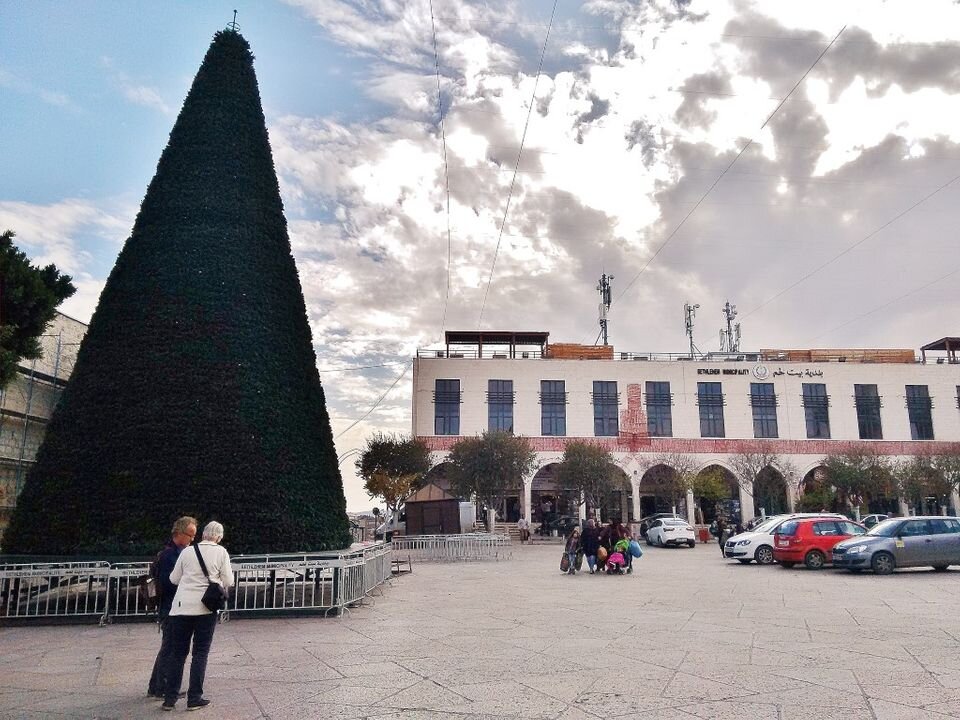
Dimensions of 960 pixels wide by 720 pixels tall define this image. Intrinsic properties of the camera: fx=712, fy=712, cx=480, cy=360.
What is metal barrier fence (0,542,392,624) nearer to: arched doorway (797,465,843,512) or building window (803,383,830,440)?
arched doorway (797,465,843,512)

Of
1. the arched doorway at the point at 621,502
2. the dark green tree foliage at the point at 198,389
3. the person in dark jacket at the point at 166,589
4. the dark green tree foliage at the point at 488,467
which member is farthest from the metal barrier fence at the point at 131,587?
the arched doorway at the point at 621,502

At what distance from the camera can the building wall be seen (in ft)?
53.5

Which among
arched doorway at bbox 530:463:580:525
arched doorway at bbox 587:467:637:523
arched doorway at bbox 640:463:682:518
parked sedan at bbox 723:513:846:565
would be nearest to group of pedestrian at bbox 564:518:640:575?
parked sedan at bbox 723:513:846:565

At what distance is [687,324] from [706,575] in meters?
40.2

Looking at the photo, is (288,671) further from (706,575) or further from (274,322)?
(706,575)

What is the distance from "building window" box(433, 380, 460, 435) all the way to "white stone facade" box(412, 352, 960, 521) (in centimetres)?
28

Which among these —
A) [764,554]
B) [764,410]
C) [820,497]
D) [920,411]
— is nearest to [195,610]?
[764,554]

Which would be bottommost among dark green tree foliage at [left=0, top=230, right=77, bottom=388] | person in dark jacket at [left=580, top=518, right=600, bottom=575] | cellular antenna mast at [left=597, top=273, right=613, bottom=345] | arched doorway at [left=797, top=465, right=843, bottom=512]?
person in dark jacket at [left=580, top=518, right=600, bottom=575]

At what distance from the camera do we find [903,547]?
16.7 metres

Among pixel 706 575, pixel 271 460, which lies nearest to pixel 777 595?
pixel 706 575

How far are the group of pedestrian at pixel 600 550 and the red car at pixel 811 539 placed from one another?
4355 mm

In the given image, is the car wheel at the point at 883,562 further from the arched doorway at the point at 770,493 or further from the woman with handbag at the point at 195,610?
the arched doorway at the point at 770,493

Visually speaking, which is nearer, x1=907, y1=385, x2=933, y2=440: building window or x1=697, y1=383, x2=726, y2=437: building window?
x1=697, y1=383, x2=726, y2=437: building window

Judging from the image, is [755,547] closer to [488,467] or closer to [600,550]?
[600,550]
